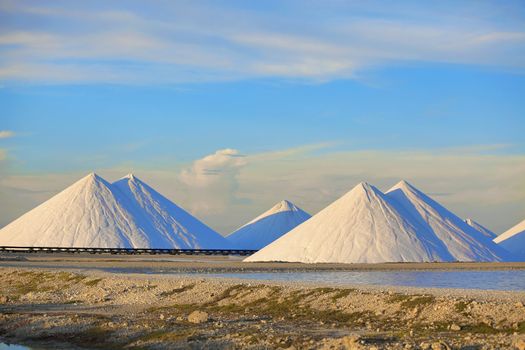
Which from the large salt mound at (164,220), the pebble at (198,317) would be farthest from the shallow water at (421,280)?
the large salt mound at (164,220)

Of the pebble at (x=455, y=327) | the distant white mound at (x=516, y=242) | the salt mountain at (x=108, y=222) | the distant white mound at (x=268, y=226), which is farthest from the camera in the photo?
the distant white mound at (x=268, y=226)

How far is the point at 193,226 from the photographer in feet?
446

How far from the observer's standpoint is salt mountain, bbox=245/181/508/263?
70.6m

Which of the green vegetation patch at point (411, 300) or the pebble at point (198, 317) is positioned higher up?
the green vegetation patch at point (411, 300)

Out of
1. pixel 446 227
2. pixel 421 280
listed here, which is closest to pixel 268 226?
pixel 446 227

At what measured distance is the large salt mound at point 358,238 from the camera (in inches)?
2758

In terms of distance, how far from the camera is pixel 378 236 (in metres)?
73.1

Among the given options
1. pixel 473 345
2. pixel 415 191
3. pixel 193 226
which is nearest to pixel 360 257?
pixel 415 191

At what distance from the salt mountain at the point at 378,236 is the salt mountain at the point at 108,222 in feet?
147

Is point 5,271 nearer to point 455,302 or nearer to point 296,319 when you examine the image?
point 296,319

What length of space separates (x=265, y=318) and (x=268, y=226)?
4643 inches

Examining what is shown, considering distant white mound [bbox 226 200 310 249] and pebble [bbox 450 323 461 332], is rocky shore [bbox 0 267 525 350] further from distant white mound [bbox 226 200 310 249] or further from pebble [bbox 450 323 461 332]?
distant white mound [bbox 226 200 310 249]

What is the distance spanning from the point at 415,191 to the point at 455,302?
65320 millimetres

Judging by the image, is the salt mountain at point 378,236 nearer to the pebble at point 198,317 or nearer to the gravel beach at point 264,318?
the gravel beach at point 264,318
